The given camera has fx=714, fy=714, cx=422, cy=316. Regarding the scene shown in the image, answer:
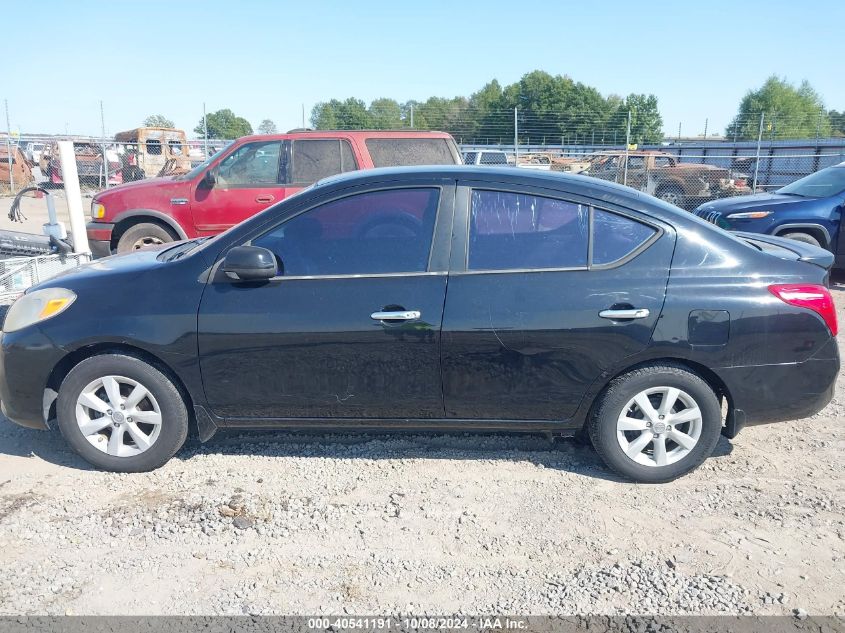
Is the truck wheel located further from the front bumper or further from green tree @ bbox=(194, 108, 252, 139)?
green tree @ bbox=(194, 108, 252, 139)

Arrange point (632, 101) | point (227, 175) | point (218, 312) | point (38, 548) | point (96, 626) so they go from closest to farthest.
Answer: point (96, 626) < point (38, 548) < point (218, 312) < point (227, 175) < point (632, 101)

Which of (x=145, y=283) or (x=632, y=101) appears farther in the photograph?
(x=632, y=101)

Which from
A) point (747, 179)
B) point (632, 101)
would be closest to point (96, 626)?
point (747, 179)

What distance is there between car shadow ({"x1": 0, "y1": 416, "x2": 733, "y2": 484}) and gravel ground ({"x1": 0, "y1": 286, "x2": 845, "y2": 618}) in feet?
0.05

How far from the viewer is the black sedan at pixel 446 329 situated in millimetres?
3713

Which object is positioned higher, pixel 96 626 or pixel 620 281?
pixel 620 281

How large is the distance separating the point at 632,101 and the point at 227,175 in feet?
224

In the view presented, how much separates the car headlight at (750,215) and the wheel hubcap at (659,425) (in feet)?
→ 18.8

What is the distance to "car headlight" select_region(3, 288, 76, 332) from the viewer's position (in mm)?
3885

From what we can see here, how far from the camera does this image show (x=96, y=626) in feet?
9.03

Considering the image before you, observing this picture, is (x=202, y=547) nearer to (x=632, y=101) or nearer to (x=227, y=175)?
(x=227, y=175)

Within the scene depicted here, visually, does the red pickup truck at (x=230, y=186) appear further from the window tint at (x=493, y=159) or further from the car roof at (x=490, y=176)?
the window tint at (x=493, y=159)

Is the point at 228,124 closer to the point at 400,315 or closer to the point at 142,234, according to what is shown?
the point at 142,234

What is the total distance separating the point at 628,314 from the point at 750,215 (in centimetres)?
600
